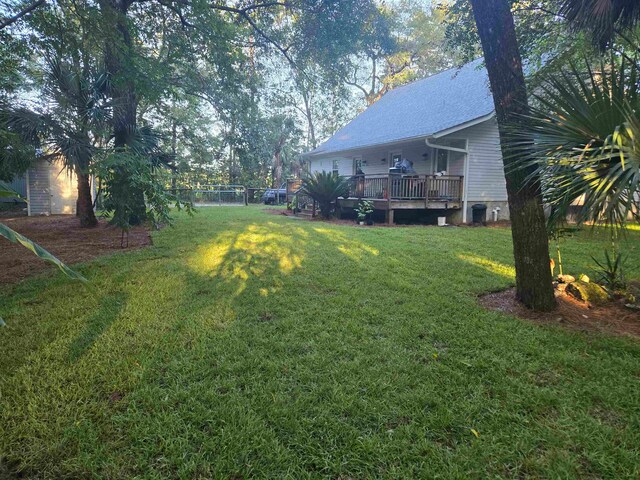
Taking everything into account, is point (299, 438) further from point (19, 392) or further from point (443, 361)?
point (19, 392)

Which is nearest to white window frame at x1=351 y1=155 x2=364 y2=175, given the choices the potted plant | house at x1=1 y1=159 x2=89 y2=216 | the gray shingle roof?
the gray shingle roof

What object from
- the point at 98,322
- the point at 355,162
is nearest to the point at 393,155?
the point at 355,162

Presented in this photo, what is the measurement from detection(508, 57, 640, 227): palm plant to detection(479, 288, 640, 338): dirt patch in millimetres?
1062

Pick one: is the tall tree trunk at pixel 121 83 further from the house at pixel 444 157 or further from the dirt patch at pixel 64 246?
the house at pixel 444 157

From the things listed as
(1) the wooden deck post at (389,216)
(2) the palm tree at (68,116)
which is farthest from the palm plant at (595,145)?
(1) the wooden deck post at (389,216)

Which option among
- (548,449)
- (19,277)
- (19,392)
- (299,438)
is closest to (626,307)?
(548,449)

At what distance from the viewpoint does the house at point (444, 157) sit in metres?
11.3

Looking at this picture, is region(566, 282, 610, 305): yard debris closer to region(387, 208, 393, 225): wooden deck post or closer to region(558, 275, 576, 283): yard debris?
region(558, 275, 576, 283): yard debris

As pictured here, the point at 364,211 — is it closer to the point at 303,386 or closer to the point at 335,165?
the point at 335,165

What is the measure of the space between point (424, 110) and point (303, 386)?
549 inches

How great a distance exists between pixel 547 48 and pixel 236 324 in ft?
27.4

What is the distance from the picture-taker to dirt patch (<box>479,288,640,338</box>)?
3.24m

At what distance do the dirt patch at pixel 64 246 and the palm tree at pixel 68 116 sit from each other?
5.01ft

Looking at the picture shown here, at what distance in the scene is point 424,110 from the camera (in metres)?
14.0
